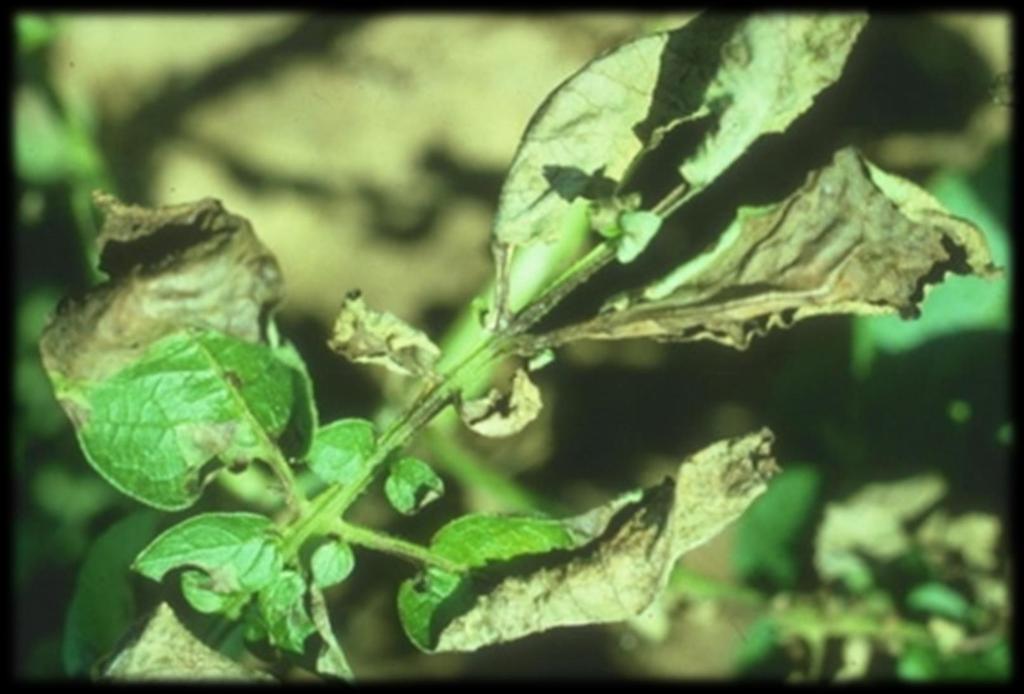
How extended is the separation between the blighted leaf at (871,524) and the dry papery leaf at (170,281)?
131cm

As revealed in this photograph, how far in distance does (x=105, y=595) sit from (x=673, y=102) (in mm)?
934

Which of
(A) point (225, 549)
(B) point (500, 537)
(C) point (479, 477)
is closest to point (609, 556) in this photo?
(B) point (500, 537)

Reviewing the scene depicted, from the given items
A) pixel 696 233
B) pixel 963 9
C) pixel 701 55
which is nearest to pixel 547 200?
pixel 701 55

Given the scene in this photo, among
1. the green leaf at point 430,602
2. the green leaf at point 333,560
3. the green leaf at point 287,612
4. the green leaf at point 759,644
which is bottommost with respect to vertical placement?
the green leaf at point 759,644

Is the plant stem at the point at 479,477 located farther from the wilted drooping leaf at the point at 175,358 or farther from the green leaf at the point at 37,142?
the green leaf at the point at 37,142

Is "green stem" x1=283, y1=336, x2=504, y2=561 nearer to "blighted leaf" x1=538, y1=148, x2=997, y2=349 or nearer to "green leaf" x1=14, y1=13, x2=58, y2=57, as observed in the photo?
"blighted leaf" x1=538, y1=148, x2=997, y2=349

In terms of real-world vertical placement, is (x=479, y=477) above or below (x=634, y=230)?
below

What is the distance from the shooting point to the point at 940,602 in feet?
7.34

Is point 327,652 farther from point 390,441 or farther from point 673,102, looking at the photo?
point 673,102

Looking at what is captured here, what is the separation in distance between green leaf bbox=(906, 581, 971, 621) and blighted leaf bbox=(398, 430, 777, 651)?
1.06m

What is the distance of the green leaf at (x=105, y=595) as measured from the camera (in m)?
1.70

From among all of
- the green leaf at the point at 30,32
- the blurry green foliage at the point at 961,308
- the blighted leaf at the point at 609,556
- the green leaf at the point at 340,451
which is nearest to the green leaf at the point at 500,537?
the blighted leaf at the point at 609,556

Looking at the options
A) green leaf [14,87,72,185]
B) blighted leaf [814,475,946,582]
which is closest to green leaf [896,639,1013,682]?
blighted leaf [814,475,946,582]

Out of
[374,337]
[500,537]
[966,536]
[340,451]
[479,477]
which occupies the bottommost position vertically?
[966,536]
